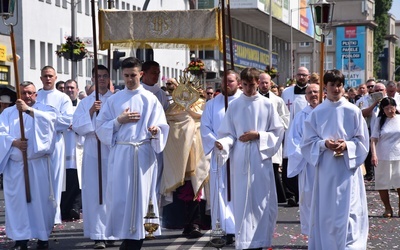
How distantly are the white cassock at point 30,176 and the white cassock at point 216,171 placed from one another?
1792 millimetres

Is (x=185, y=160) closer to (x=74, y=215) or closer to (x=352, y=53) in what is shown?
(x=74, y=215)

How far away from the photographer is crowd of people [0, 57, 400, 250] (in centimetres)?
1161

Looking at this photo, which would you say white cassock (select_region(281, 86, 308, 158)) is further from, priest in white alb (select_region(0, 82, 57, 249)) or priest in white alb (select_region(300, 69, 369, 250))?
priest in white alb (select_region(300, 69, 369, 250))

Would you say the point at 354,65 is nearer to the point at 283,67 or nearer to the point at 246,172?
the point at 283,67

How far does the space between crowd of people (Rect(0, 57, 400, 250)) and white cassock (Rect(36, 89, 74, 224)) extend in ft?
0.07

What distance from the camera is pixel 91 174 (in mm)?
14414

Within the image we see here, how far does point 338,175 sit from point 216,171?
2.62m

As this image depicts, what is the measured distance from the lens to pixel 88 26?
5253cm

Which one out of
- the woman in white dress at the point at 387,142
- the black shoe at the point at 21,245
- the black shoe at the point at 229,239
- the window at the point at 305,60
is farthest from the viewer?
the window at the point at 305,60

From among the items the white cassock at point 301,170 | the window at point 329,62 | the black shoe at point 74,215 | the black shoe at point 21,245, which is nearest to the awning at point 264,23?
the black shoe at point 74,215

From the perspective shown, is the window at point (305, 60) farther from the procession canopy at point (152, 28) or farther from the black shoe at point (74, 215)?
the procession canopy at point (152, 28)

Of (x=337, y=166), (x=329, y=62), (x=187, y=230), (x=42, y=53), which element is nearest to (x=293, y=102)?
(x=187, y=230)

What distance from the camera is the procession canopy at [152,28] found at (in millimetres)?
14703

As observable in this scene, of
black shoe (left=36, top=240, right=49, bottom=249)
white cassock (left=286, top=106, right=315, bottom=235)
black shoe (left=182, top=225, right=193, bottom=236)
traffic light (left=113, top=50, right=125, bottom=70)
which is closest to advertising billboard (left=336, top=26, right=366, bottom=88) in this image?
traffic light (left=113, top=50, right=125, bottom=70)
